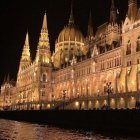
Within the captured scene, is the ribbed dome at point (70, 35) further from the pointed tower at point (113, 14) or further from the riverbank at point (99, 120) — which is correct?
the riverbank at point (99, 120)

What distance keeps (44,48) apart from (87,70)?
38.5 metres

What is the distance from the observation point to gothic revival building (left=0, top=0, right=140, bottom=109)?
87.1 m

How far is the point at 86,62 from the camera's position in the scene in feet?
404

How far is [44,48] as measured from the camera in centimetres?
15200

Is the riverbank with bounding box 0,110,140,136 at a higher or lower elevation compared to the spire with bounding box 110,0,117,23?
lower

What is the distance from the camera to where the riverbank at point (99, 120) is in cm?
4894

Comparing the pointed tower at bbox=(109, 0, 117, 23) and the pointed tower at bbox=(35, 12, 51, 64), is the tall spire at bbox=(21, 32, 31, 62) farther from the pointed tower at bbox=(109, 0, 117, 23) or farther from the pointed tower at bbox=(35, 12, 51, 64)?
the pointed tower at bbox=(109, 0, 117, 23)

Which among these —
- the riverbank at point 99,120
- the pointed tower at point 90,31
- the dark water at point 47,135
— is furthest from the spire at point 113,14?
the dark water at point 47,135

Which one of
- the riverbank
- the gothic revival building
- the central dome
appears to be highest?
the central dome

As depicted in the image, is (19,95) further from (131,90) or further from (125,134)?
(125,134)

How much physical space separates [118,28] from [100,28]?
1592cm

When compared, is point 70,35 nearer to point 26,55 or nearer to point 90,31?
point 90,31

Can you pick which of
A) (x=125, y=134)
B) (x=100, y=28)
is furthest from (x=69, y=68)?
(x=125, y=134)

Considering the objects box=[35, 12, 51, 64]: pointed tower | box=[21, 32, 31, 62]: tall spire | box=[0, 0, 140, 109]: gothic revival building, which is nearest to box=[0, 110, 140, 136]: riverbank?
box=[0, 0, 140, 109]: gothic revival building
